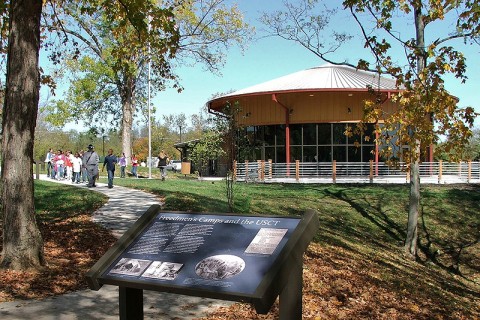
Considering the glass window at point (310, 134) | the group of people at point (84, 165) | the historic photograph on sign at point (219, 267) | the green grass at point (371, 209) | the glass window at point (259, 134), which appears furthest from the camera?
the glass window at point (259, 134)

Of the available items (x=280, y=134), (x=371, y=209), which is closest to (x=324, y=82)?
(x=280, y=134)

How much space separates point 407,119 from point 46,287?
7158mm

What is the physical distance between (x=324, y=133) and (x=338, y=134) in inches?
35.7

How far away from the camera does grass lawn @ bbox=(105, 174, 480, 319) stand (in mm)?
6805

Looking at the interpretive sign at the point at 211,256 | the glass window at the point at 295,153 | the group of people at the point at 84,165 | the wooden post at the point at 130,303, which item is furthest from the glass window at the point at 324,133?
the wooden post at the point at 130,303

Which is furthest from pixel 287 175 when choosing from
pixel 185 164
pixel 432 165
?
pixel 185 164

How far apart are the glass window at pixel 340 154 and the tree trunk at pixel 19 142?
2708cm

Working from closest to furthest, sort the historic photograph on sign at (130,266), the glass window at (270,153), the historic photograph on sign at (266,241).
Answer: the historic photograph on sign at (266,241) → the historic photograph on sign at (130,266) → the glass window at (270,153)

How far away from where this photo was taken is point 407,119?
9906 mm

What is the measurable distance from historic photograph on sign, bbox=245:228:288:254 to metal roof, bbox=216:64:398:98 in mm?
26645

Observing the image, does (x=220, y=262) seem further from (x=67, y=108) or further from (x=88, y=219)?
(x=67, y=108)

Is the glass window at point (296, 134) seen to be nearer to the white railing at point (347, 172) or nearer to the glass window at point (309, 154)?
the glass window at point (309, 154)

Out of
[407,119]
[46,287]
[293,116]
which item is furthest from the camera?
[293,116]

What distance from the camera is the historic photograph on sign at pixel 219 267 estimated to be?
328cm
